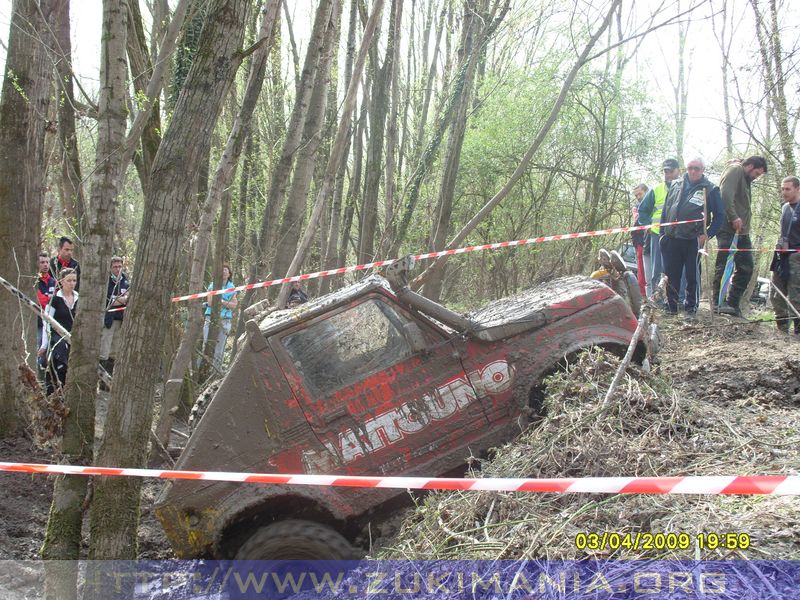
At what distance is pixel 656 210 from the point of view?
9742 millimetres

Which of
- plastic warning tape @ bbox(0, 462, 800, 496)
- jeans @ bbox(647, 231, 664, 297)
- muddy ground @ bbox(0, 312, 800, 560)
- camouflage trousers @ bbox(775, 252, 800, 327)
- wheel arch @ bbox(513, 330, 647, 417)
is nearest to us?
plastic warning tape @ bbox(0, 462, 800, 496)

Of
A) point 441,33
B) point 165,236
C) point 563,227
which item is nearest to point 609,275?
point 165,236

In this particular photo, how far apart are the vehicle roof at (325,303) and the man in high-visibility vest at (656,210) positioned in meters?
5.52

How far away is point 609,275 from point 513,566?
151 inches

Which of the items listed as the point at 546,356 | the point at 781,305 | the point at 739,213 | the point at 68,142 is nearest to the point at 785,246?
the point at 781,305

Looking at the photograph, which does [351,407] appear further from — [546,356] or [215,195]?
[215,195]

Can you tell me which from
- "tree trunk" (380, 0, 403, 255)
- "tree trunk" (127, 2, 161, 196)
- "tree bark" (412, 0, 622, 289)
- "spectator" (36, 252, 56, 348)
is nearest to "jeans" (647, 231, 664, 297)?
"tree bark" (412, 0, 622, 289)

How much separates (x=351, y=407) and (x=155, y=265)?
171cm

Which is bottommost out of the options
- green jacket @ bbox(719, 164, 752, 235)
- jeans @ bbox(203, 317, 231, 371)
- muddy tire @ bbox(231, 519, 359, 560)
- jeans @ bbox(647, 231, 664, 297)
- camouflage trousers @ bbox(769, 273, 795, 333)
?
muddy tire @ bbox(231, 519, 359, 560)

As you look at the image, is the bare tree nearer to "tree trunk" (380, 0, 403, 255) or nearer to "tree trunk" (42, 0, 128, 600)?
"tree trunk" (380, 0, 403, 255)

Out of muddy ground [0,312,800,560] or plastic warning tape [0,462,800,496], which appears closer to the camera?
plastic warning tape [0,462,800,496]

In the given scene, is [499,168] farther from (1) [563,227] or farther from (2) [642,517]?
(2) [642,517]

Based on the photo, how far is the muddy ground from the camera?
5.54m

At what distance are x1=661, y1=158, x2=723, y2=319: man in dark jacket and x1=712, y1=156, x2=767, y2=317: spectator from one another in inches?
7.0
